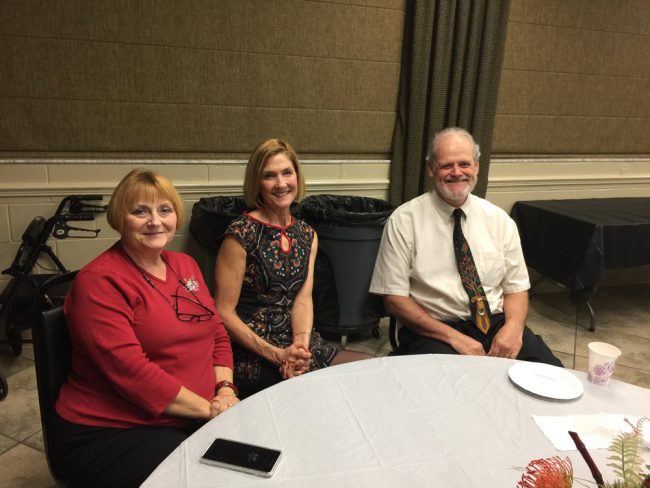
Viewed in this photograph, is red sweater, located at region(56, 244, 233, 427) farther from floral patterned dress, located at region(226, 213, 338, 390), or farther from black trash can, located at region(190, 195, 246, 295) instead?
black trash can, located at region(190, 195, 246, 295)

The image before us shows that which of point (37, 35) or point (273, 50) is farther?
point (273, 50)

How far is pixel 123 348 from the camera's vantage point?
3.94ft

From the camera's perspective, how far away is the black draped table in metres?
2.99

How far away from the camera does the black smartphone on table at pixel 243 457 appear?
2.98 ft

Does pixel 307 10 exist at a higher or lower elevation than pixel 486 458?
higher

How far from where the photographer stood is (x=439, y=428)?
1.07m

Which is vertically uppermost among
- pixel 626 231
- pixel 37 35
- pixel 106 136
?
pixel 37 35

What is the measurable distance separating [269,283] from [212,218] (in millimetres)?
864

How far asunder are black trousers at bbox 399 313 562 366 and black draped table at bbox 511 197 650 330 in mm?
1283

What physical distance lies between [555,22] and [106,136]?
2.96m

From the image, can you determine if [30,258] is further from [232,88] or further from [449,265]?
[449,265]

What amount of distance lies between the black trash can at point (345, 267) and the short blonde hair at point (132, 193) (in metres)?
1.30

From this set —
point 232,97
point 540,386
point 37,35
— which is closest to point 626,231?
point 540,386

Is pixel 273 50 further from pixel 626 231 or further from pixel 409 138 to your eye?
pixel 626 231
